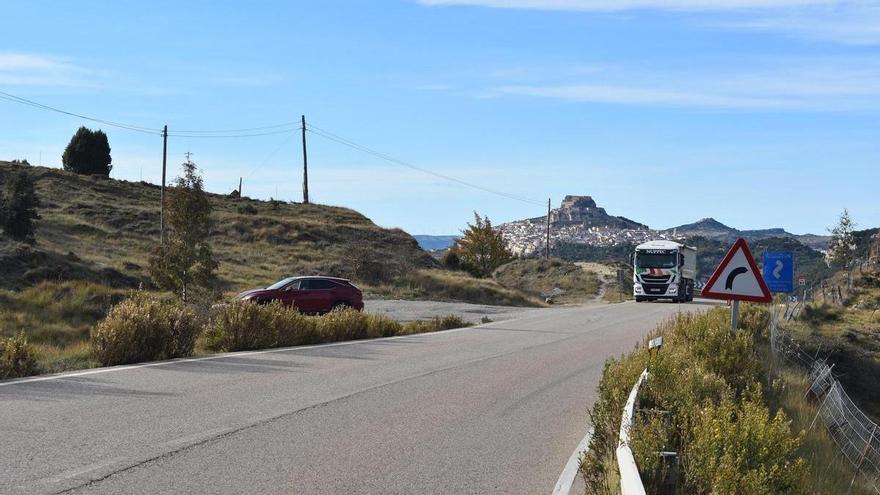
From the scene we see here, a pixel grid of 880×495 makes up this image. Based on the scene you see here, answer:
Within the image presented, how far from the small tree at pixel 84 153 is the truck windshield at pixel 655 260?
217ft

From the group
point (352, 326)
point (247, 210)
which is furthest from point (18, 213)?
point (247, 210)

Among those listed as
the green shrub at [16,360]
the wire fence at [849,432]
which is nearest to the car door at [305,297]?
the green shrub at [16,360]

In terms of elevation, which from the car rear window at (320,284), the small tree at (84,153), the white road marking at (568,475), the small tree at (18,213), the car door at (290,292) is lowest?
the white road marking at (568,475)

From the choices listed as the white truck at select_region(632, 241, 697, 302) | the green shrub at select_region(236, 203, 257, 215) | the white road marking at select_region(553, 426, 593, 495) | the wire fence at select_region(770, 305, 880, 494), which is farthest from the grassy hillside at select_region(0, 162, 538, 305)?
the white road marking at select_region(553, 426, 593, 495)

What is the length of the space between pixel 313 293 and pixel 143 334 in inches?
589

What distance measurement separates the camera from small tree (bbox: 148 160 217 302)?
104 ft

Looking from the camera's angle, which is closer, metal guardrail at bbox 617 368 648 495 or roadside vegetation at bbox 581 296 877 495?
metal guardrail at bbox 617 368 648 495

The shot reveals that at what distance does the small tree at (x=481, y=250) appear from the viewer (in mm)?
81500

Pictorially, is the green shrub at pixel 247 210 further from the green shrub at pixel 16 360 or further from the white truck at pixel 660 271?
the green shrub at pixel 16 360

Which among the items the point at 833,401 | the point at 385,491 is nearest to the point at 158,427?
the point at 385,491

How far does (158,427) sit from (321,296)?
840 inches

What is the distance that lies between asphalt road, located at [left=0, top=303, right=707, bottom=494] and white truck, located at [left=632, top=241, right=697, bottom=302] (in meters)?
33.2

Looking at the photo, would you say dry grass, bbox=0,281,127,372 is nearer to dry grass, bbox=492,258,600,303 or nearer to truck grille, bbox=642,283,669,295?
→ truck grille, bbox=642,283,669,295

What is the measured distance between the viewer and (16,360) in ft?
41.3
